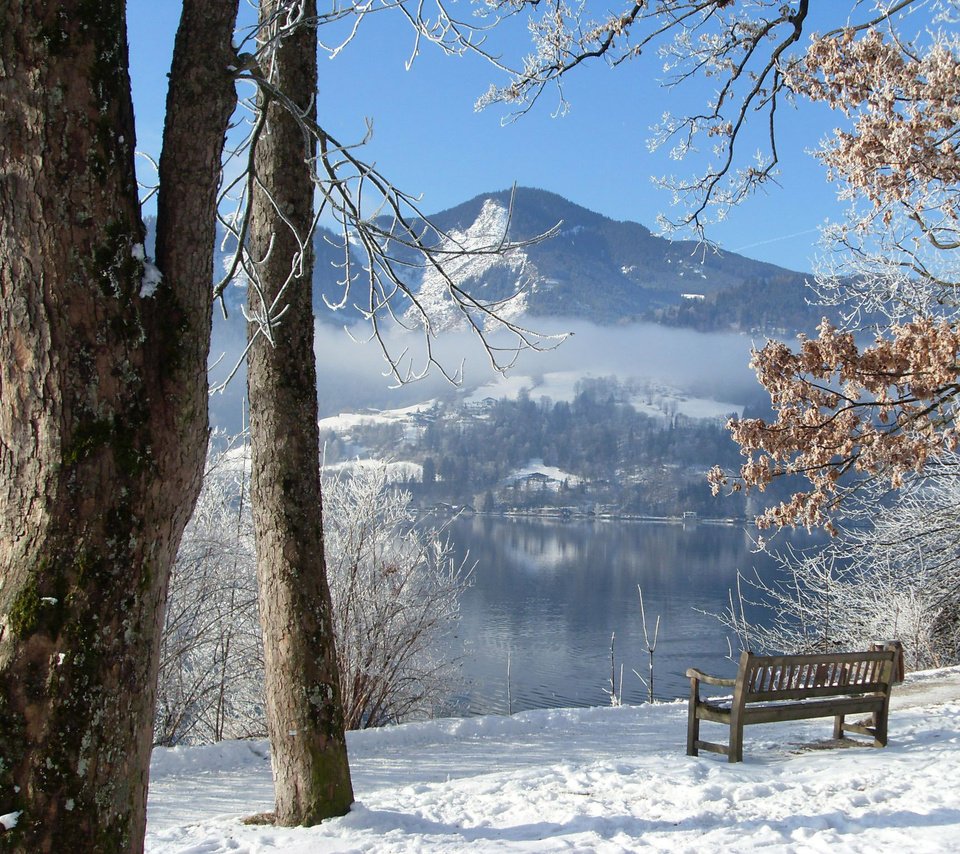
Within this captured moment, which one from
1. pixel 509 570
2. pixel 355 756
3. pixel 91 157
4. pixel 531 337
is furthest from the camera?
pixel 509 570

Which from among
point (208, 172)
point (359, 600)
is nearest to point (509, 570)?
point (359, 600)

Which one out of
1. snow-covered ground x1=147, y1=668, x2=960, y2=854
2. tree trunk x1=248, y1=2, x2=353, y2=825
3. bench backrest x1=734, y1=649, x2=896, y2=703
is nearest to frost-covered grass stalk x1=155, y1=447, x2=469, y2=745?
snow-covered ground x1=147, y1=668, x2=960, y2=854

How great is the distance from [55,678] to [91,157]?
131 cm

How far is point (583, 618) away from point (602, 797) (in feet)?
140

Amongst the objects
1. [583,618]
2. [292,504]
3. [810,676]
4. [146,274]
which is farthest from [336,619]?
[583,618]

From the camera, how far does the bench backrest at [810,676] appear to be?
6539 millimetres

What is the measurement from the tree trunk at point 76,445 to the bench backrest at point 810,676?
494 centimetres

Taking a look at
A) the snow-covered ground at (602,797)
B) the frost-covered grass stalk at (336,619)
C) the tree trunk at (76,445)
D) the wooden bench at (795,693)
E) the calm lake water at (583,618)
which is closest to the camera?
the tree trunk at (76,445)

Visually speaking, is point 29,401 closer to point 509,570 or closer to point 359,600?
point 359,600

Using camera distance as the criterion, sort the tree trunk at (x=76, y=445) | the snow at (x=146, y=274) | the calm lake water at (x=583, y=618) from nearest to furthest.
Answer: the tree trunk at (x=76, y=445), the snow at (x=146, y=274), the calm lake water at (x=583, y=618)

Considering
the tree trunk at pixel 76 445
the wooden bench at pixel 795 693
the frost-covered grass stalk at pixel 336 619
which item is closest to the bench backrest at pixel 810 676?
the wooden bench at pixel 795 693

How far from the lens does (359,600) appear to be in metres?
15.6

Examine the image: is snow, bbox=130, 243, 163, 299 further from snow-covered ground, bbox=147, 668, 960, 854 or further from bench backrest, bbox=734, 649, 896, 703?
bench backrest, bbox=734, 649, 896, 703

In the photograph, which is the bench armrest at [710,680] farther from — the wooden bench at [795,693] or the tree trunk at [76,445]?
the tree trunk at [76,445]
